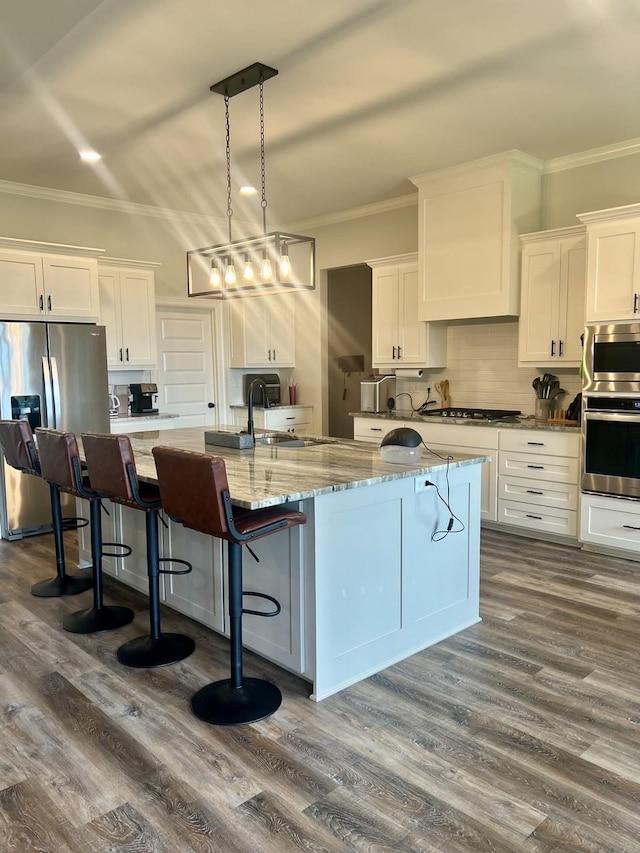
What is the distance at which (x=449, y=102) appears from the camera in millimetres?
3850

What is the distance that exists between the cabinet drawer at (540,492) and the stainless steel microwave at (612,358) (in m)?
0.76

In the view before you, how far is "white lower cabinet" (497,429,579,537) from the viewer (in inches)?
179

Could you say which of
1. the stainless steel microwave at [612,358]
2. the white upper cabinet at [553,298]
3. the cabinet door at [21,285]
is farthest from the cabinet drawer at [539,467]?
the cabinet door at [21,285]

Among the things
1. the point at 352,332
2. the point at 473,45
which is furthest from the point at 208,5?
the point at 352,332

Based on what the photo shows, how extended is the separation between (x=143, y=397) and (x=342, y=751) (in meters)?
4.56

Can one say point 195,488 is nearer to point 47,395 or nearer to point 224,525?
point 224,525

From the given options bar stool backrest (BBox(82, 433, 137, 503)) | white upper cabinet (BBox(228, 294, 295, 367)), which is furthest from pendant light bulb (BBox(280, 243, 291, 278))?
white upper cabinet (BBox(228, 294, 295, 367))

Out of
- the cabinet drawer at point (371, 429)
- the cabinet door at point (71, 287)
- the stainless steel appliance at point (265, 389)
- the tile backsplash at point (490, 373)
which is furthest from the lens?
the stainless steel appliance at point (265, 389)

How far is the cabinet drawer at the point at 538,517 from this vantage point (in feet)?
15.1

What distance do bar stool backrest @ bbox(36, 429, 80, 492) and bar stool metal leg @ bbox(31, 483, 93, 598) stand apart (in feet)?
1.04

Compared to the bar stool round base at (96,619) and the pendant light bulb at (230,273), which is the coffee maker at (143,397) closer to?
the pendant light bulb at (230,273)

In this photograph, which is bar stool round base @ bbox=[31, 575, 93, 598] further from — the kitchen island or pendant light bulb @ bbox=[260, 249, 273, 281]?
pendant light bulb @ bbox=[260, 249, 273, 281]

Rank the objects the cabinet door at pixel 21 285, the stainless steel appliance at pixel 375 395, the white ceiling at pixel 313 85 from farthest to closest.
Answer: the stainless steel appliance at pixel 375 395 → the cabinet door at pixel 21 285 → the white ceiling at pixel 313 85

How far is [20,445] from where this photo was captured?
145 inches
